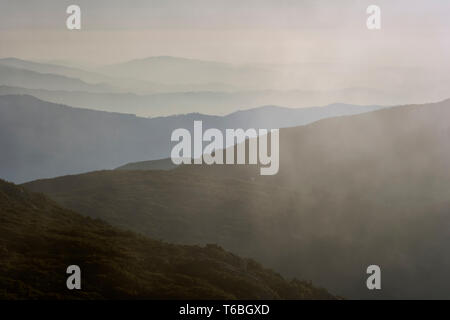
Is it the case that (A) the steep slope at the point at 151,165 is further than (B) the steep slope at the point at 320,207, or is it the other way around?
(A) the steep slope at the point at 151,165

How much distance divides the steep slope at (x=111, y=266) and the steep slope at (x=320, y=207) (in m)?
23.2

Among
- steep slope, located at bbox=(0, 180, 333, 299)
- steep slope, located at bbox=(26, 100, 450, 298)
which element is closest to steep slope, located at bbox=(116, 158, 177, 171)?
steep slope, located at bbox=(26, 100, 450, 298)

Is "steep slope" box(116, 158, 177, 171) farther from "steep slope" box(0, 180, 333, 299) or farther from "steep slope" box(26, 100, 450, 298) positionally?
"steep slope" box(0, 180, 333, 299)

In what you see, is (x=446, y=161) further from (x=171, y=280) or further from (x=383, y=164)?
(x=171, y=280)

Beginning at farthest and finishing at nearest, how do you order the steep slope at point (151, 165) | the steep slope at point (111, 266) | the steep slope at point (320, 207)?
the steep slope at point (151, 165) → the steep slope at point (320, 207) → the steep slope at point (111, 266)

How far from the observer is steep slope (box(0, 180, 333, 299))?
125ft

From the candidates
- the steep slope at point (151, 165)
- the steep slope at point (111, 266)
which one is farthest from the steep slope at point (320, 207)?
the steep slope at point (151, 165)

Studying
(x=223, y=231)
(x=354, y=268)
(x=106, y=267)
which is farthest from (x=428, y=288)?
(x=106, y=267)

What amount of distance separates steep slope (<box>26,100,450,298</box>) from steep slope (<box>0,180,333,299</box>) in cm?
2319

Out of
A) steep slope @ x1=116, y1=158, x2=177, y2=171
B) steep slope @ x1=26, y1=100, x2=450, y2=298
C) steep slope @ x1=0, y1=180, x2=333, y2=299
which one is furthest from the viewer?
steep slope @ x1=116, y1=158, x2=177, y2=171

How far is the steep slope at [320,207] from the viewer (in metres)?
75.8

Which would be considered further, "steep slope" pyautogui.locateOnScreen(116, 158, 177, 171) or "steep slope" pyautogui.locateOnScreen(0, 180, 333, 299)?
"steep slope" pyautogui.locateOnScreen(116, 158, 177, 171)

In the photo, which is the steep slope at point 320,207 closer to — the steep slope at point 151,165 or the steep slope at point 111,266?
the steep slope at point 111,266
